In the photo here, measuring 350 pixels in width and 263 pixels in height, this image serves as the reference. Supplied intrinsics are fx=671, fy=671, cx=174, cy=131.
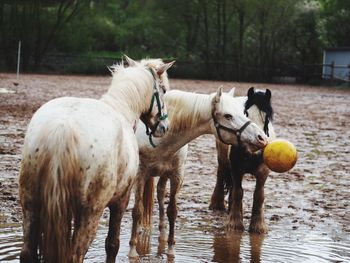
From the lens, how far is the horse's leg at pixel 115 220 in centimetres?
495

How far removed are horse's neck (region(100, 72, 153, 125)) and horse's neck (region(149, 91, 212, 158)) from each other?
0.88 meters

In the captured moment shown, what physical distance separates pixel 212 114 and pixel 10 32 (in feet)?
142

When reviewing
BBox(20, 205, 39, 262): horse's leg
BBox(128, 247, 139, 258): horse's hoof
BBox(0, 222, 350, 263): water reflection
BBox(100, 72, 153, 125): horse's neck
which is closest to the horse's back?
BBox(20, 205, 39, 262): horse's leg

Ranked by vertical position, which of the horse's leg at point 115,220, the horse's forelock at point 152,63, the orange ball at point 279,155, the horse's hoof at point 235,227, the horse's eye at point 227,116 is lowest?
the horse's hoof at point 235,227

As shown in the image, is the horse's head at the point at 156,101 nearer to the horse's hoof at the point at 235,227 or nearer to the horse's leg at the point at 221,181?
the horse's hoof at the point at 235,227

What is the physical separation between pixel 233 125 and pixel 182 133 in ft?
1.70

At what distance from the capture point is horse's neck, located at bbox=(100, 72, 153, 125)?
518cm

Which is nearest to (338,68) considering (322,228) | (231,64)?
(231,64)

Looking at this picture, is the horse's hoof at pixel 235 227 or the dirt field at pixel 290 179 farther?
the dirt field at pixel 290 179

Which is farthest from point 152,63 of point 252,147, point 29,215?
point 29,215

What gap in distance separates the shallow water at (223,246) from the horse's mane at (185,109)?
1261mm

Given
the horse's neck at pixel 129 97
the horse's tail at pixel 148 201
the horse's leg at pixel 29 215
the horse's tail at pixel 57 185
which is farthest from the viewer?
the horse's tail at pixel 148 201

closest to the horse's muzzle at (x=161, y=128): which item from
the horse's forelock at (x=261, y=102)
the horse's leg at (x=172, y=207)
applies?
the horse's leg at (x=172, y=207)

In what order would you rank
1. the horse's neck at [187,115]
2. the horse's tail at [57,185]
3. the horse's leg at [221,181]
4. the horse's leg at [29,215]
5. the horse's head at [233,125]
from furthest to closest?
the horse's leg at [221,181]
the horse's neck at [187,115]
the horse's head at [233,125]
the horse's leg at [29,215]
the horse's tail at [57,185]
